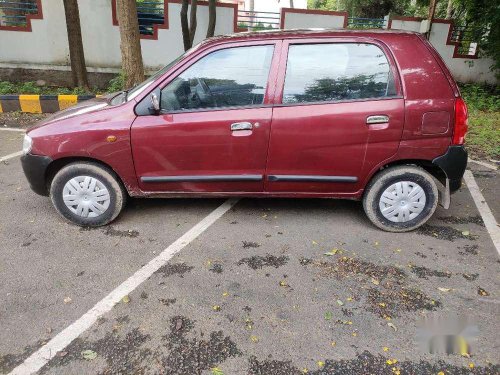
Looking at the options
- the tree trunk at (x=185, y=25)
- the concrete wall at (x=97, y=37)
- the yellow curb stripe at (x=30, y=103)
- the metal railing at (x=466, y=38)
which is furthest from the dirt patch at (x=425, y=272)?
the metal railing at (x=466, y=38)

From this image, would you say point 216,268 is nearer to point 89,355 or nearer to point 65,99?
point 89,355

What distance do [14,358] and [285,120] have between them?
246cm

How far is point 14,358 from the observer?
2221 millimetres

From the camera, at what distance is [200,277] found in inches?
116

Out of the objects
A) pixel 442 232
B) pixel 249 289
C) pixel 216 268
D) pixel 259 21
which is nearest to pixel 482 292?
pixel 442 232

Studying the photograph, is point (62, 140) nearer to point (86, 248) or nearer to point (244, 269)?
point (86, 248)

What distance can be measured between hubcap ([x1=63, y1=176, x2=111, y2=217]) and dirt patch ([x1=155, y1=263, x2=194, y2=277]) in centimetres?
94

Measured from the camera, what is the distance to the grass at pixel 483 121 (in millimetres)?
6043

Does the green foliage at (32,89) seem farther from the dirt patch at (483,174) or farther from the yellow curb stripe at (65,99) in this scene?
the dirt patch at (483,174)

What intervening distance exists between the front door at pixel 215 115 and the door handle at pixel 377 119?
2.68 feet

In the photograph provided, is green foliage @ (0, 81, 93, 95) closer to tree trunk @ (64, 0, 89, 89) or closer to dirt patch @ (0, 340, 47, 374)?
tree trunk @ (64, 0, 89, 89)

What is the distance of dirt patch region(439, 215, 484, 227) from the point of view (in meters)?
3.85

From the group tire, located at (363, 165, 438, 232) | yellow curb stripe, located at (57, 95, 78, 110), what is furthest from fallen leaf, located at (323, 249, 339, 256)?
yellow curb stripe, located at (57, 95, 78, 110)

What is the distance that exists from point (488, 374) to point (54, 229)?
3462mm
